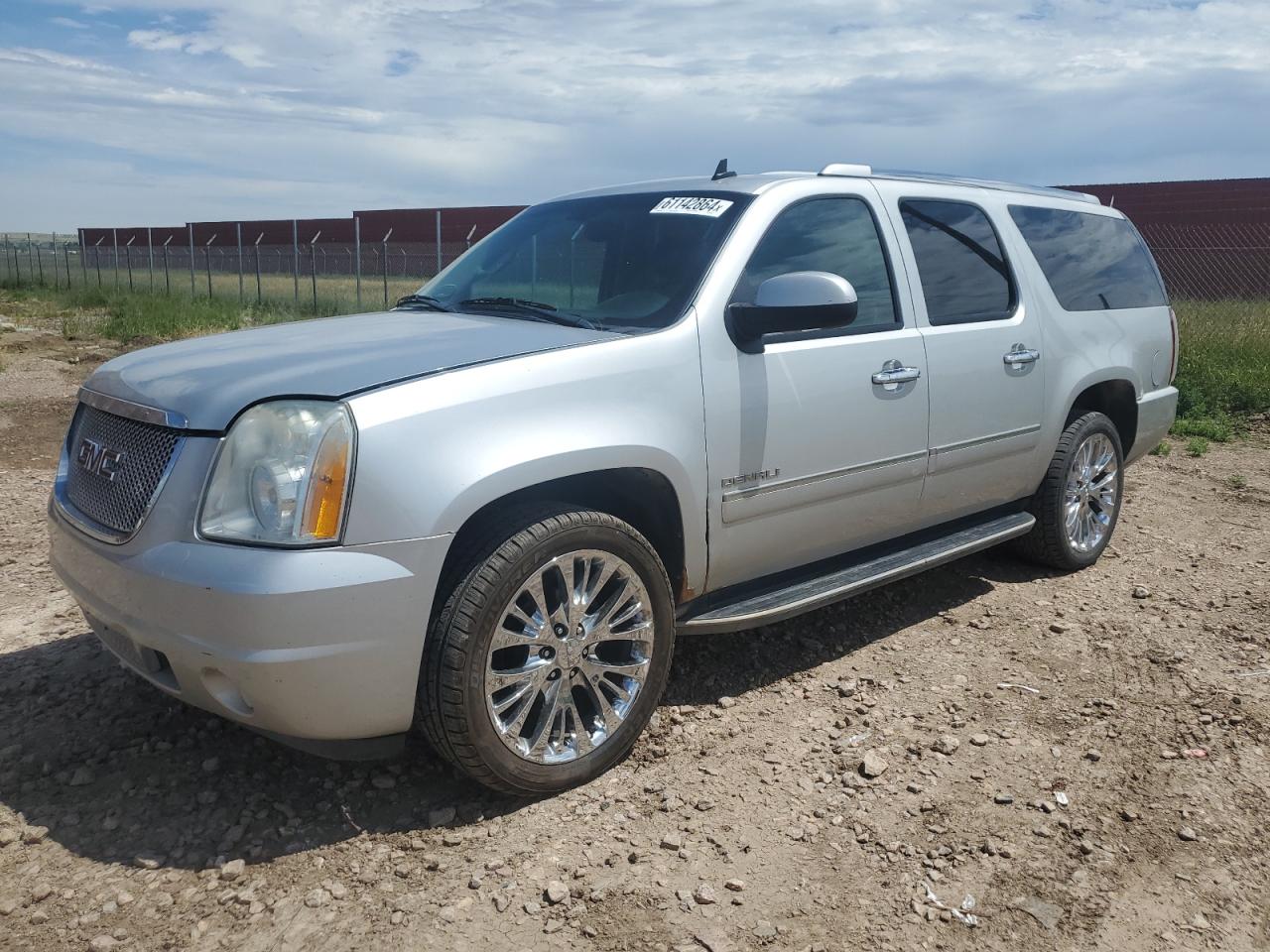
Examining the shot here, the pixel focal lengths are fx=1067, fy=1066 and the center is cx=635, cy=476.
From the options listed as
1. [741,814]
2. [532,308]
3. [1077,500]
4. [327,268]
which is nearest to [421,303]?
[532,308]

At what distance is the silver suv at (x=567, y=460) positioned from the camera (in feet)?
8.97

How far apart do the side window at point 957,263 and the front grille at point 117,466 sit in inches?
115

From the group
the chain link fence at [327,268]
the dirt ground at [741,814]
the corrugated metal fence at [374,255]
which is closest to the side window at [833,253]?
the dirt ground at [741,814]

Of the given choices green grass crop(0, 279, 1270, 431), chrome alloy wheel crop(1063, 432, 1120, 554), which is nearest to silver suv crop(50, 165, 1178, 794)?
chrome alloy wheel crop(1063, 432, 1120, 554)

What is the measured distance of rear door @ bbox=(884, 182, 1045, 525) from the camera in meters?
4.32

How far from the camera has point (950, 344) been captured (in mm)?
→ 4332

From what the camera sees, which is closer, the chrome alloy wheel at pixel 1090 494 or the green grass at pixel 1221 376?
the chrome alloy wheel at pixel 1090 494

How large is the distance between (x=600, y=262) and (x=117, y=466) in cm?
180

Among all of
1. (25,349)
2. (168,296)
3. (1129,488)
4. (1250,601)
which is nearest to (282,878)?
(1250,601)

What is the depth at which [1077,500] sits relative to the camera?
5.38m

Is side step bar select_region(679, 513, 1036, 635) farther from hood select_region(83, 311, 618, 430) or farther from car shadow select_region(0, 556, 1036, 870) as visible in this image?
hood select_region(83, 311, 618, 430)

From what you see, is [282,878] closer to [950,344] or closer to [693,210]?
[693,210]

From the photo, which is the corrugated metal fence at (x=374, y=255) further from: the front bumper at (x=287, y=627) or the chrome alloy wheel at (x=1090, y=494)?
the front bumper at (x=287, y=627)

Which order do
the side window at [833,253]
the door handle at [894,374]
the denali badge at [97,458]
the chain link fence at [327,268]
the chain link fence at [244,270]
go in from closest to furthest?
the denali badge at [97,458], the side window at [833,253], the door handle at [894,374], the chain link fence at [244,270], the chain link fence at [327,268]
